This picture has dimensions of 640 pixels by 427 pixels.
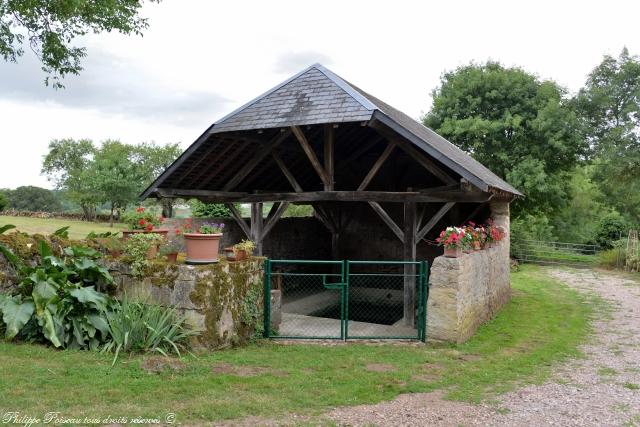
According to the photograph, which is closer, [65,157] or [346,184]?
[346,184]

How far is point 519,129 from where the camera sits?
17625mm

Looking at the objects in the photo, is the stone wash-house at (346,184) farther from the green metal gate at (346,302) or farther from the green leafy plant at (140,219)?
the green leafy plant at (140,219)

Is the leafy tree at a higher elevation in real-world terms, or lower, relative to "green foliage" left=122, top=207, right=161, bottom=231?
higher

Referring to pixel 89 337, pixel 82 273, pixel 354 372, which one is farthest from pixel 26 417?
pixel 354 372

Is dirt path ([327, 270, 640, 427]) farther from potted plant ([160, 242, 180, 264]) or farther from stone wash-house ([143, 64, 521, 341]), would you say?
potted plant ([160, 242, 180, 264])

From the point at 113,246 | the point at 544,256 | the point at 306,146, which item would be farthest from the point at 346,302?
the point at 544,256

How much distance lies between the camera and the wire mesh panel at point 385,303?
722 centimetres

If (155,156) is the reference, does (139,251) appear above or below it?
below

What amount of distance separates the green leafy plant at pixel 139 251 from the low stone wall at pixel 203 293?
0.11 m

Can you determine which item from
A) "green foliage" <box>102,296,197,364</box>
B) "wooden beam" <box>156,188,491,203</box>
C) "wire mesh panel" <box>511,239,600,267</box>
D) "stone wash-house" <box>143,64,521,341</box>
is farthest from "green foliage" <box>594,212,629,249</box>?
"green foliage" <box>102,296,197,364</box>

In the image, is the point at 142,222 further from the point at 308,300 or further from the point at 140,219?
the point at 308,300

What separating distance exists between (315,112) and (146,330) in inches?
163

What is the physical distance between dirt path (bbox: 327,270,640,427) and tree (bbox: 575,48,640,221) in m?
12.7

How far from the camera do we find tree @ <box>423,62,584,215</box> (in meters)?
17.1
